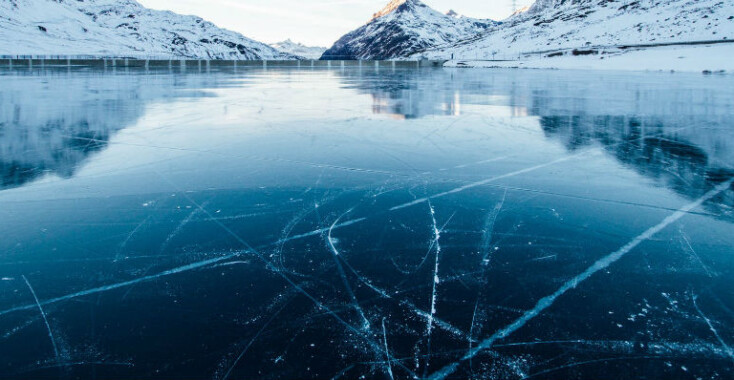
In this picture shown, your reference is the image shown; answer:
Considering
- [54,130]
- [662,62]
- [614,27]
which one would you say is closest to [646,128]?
[54,130]

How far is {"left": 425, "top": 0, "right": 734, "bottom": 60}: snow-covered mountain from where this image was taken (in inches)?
3310

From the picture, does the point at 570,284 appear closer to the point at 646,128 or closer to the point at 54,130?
the point at 646,128

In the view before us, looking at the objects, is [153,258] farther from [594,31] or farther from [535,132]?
[594,31]

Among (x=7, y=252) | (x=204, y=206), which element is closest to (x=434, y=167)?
(x=204, y=206)

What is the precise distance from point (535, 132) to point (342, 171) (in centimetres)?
414

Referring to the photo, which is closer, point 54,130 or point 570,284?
point 570,284

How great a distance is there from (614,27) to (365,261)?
4893 inches

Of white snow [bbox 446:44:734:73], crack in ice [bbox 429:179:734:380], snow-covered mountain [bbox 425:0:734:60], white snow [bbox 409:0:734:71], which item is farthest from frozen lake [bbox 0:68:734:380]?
snow-covered mountain [bbox 425:0:734:60]

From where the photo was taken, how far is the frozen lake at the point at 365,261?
6.90 ft

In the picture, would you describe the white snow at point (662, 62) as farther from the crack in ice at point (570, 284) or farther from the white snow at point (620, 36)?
the crack in ice at point (570, 284)

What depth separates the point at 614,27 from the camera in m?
108

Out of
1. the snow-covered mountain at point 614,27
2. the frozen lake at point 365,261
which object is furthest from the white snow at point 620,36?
the frozen lake at point 365,261

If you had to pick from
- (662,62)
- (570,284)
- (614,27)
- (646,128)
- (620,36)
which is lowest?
(570,284)

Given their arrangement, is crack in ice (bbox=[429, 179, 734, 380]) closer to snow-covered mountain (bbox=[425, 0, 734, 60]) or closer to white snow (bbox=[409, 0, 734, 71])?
white snow (bbox=[409, 0, 734, 71])
